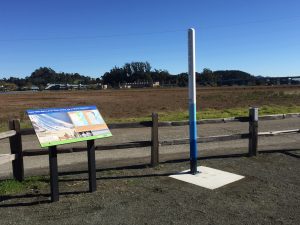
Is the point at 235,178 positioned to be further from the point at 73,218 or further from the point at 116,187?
the point at 73,218

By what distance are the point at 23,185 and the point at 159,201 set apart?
2603mm

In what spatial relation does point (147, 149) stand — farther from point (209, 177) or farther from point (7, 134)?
point (7, 134)

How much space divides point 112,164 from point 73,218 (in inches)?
142

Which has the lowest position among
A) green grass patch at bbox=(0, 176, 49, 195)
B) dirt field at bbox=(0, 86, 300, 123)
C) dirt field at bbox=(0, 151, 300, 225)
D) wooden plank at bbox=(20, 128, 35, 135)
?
dirt field at bbox=(0, 86, 300, 123)

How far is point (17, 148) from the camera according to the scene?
7.38 m

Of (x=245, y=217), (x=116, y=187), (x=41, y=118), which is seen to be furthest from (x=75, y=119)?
(x=245, y=217)

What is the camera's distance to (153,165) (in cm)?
857

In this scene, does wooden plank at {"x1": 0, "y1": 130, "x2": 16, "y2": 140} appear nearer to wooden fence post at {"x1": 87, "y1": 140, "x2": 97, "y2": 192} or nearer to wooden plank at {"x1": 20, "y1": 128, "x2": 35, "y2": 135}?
wooden plank at {"x1": 20, "y1": 128, "x2": 35, "y2": 135}

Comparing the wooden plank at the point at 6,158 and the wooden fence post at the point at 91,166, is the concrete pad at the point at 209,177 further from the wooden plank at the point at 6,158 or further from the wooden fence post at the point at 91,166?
the wooden plank at the point at 6,158

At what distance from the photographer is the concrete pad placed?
7.18 m

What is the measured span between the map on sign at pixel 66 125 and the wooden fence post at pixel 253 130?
155 inches

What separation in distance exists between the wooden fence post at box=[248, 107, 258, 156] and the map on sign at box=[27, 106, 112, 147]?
12.9 feet

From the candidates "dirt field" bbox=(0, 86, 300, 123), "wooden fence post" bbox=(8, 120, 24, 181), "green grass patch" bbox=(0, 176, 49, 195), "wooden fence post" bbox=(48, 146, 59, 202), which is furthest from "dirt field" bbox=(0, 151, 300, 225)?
"dirt field" bbox=(0, 86, 300, 123)

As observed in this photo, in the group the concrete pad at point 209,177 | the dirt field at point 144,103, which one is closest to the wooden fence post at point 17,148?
the concrete pad at point 209,177
